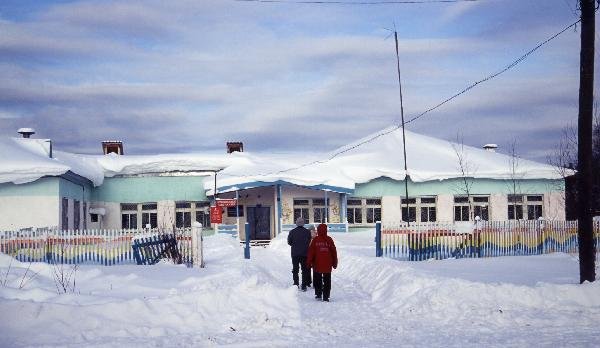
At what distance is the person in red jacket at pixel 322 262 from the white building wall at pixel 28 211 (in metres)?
18.1

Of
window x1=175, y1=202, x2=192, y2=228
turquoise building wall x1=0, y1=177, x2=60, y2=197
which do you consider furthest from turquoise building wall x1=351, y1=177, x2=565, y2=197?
turquoise building wall x1=0, y1=177, x2=60, y2=197

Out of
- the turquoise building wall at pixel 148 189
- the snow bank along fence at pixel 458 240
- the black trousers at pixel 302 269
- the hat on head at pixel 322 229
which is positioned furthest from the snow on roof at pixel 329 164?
the hat on head at pixel 322 229

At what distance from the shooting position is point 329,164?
120 feet

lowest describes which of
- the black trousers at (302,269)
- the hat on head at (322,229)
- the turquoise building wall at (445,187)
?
the black trousers at (302,269)

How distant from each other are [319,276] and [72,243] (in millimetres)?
11365

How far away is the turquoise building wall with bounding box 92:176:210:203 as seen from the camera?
35094 mm

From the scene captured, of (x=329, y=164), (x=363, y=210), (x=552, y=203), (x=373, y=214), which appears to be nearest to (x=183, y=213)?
(x=329, y=164)

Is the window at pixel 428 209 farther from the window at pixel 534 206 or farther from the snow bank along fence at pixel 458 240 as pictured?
the snow bank along fence at pixel 458 240

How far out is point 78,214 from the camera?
31891mm

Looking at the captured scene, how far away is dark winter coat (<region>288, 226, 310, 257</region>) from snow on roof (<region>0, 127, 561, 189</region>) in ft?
56.0

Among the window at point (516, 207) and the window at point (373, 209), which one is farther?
the window at point (516, 207)

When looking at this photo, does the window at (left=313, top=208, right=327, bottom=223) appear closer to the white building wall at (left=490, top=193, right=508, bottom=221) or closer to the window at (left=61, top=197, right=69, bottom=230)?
the white building wall at (left=490, top=193, right=508, bottom=221)

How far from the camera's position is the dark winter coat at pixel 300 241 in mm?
14464

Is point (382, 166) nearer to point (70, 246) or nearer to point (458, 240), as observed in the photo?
point (458, 240)
